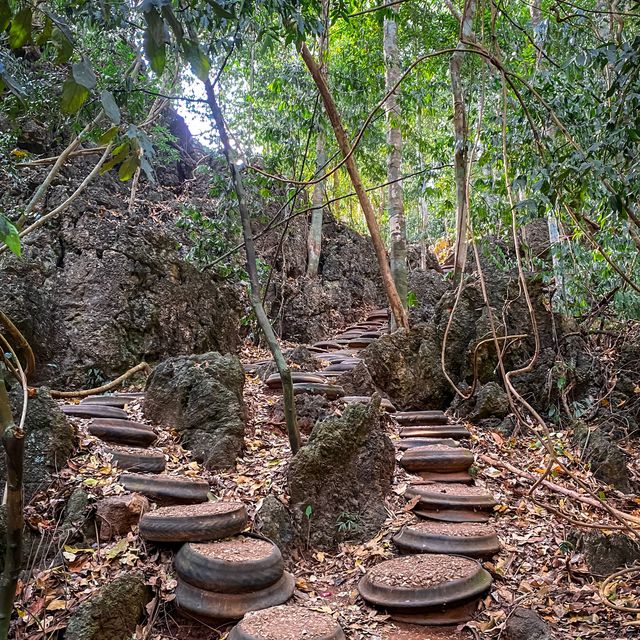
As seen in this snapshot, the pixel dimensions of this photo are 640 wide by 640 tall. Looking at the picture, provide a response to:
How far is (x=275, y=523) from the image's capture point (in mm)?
3516

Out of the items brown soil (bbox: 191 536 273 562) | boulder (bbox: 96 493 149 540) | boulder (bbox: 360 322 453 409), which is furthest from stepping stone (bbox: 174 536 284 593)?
boulder (bbox: 360 322 453 409)

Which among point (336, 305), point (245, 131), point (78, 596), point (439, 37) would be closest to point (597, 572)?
point (78, 596)

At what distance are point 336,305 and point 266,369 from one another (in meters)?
6.28

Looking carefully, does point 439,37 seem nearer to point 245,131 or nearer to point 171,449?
point 245,131

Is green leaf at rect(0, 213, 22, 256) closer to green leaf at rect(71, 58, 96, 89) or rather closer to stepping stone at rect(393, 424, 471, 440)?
green leaf at rect(71, 58, 96, 89)

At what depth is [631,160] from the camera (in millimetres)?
3332

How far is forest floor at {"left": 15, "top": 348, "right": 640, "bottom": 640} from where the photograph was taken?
2730mm

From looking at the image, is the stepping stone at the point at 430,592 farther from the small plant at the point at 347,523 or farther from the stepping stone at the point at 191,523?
the stepping stone at the point at 191,523

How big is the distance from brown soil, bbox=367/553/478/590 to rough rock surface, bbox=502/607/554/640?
0.31 m

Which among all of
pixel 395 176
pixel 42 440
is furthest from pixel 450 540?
pixel 395 176

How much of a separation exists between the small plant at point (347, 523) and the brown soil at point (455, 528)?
1.34 feet

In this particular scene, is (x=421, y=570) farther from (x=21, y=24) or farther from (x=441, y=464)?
(x=21, y=24)

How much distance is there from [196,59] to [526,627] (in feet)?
9.77

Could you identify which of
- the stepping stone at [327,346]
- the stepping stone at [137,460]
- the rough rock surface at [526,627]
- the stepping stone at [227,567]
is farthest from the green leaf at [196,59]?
the stepping stone at [327,346]
